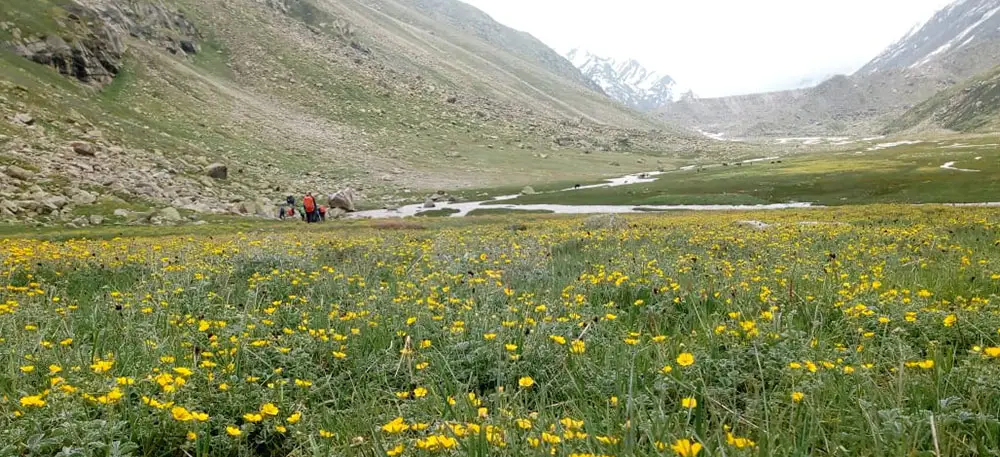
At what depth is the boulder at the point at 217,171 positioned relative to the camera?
6277 centimetres

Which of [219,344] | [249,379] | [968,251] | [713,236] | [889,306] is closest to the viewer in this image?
[249,379]

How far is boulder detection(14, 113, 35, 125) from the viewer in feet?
167

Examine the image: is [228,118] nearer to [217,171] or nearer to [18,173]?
[217,171]

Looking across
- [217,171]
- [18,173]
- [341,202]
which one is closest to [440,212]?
[341,202]

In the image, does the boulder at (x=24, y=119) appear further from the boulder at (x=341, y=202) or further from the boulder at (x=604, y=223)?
the boulder at (x=604, y=223)

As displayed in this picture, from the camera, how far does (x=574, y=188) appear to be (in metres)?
92.7

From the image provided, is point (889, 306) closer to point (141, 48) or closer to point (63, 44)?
point (63, 44)

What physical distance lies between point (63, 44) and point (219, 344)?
3601 inches

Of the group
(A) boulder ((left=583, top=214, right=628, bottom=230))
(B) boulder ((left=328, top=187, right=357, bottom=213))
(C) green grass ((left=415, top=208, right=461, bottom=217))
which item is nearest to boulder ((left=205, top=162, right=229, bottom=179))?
(B) boulder ((left=328, top=187, right=357, bottom=213))

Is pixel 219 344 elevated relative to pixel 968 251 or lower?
lower

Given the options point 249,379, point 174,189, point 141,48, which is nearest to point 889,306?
point 249,379

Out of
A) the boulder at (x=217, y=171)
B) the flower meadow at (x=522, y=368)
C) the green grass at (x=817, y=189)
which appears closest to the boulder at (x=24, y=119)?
the boulder at (x=217, y=171)

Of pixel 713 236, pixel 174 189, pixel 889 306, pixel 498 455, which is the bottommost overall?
pixel 174 189

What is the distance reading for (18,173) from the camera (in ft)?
138
